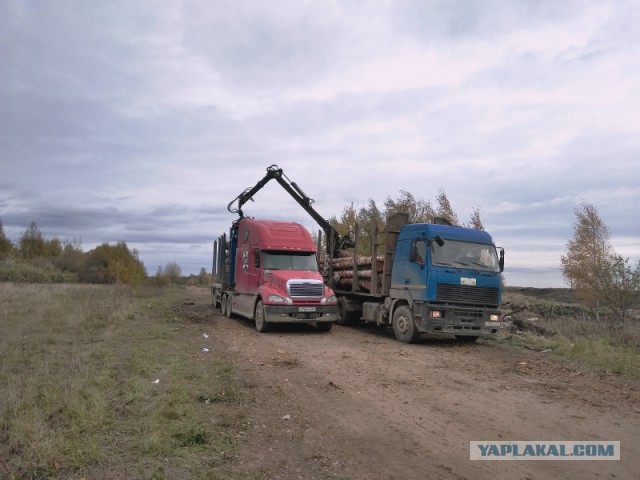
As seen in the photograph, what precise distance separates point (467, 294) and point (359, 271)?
4.87 metres

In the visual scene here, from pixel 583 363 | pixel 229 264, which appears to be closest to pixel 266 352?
pixel 583 363

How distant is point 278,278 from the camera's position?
15242 millimetres

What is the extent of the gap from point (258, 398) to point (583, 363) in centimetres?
796

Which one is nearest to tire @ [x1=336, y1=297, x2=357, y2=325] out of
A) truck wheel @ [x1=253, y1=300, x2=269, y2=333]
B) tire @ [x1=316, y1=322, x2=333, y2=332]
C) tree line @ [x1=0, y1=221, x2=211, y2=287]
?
tire @ [x1=316, y1=322, x2=333, y2=332]

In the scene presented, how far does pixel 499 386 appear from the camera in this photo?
28.4 ft

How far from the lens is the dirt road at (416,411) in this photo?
5.02 metres

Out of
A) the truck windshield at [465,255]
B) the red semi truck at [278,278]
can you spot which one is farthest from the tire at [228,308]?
the truck windshield at [465,255]

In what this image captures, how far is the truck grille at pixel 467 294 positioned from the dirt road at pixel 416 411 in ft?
4.79

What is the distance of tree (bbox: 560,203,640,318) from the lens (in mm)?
21391

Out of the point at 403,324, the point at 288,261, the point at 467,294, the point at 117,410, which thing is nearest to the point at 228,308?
the point at 288,261

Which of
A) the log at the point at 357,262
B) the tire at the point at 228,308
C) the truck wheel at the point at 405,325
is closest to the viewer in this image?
the truck wheel at the point at 405,325

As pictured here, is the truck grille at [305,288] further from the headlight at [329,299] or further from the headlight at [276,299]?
the headlight at [276,299]

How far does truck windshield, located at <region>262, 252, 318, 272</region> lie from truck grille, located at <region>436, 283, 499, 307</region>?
15.6ft

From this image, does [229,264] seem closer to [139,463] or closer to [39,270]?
[139,463]
